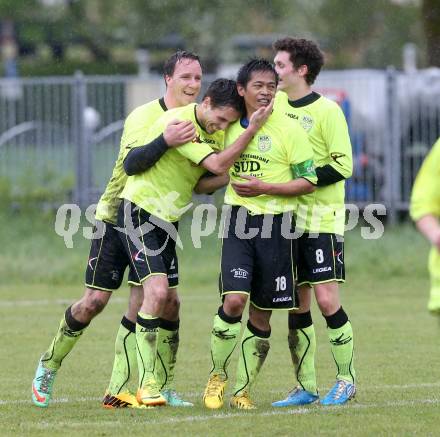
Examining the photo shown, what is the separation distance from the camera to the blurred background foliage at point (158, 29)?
148ft

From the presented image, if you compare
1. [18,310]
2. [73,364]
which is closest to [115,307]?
[18,310]

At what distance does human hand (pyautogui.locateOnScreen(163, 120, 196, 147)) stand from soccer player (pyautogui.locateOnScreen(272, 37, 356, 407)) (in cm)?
73

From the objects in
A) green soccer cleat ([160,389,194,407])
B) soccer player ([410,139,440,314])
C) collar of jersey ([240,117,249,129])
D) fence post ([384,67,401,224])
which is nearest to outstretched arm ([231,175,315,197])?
collar of jersey ([240,117,249,129])

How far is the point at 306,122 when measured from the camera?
795cm

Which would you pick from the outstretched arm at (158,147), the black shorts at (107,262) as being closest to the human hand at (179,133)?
the outstretched arm at (158,147)

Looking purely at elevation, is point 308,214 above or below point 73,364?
above

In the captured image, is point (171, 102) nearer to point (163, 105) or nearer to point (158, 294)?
point (163, 105)

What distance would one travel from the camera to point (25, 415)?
7.52m

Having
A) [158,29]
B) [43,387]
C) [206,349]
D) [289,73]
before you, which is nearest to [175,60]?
[289,73]

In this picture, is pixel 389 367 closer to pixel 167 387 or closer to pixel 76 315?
pixel 167 387

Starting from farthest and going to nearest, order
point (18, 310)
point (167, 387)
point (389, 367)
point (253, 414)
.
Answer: point (18, 310) < point (389, 367) < point (167, 387) < point (253, 414)

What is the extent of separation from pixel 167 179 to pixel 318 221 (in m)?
1.05

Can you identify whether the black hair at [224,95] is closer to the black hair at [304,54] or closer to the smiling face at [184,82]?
the smiling face at [184,82]

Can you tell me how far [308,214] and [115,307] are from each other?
19.7ft
